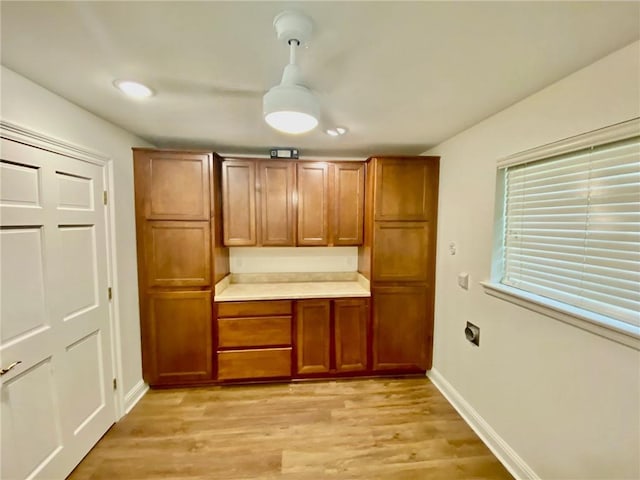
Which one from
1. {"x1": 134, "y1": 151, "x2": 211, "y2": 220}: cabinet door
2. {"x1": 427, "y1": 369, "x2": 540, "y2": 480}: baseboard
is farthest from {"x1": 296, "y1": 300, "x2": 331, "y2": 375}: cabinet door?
{"x1": 134, "y1": 151, "x2": 211, "y2": 220}: cabinet door

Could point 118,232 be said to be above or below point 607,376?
above

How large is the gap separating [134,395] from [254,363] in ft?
3.39

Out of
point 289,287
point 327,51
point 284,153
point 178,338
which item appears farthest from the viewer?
point 289,287

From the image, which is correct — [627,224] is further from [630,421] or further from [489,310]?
[489,310]

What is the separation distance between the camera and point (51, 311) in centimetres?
155

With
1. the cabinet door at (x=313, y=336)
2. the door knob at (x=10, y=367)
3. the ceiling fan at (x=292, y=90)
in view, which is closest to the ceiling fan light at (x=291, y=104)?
the ceiling fan at (x=292, y=90)

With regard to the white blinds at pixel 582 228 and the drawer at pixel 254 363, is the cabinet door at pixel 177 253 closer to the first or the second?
the drawer at pixel 254 363

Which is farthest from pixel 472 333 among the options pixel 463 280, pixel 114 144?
pixel 114 144

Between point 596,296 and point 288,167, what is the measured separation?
2399mm

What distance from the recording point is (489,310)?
6.33ft

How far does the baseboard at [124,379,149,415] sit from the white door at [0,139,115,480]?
22 centimetres

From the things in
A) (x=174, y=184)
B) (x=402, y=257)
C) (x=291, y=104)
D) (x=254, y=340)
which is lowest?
(x=254, y=340)

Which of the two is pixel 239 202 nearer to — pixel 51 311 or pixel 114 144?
pixel 114 144

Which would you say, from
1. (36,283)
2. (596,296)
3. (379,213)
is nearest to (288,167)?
(379,213)
